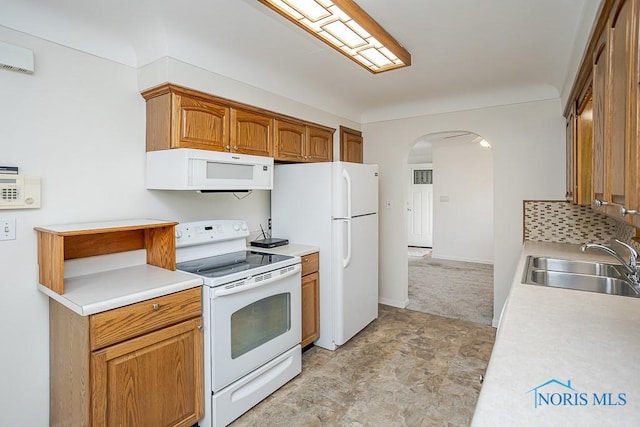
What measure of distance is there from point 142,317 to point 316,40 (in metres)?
1.90

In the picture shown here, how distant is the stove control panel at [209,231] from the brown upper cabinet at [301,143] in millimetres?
651

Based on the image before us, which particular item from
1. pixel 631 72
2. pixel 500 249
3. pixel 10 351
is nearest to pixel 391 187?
pixel 500 249

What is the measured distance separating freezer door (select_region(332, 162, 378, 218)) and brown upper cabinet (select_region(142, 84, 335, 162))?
18.2 inches

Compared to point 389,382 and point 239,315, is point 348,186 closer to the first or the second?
point 239,315

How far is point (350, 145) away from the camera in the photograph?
4.04 m

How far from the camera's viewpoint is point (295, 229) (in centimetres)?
321

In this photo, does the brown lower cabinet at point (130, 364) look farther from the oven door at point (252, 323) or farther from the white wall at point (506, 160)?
the white wall at point (506, 160)

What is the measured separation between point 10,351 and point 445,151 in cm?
667

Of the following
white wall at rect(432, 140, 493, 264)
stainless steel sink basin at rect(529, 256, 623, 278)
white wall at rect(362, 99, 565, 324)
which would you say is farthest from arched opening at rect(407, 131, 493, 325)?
stainless steel sink basin at rect(529, 256, 623, 278)

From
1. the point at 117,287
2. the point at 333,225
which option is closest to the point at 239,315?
the point at 117,287

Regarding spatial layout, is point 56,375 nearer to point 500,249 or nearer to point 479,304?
point 500,249

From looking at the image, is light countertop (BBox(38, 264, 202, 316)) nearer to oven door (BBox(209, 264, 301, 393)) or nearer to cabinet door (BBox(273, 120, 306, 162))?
oven door (BBox(209, 264, 301, 393))

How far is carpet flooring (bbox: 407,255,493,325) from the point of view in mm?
4004

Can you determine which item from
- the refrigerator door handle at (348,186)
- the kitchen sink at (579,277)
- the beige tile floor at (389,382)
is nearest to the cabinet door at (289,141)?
the refrigerator door handle at (348,186)
